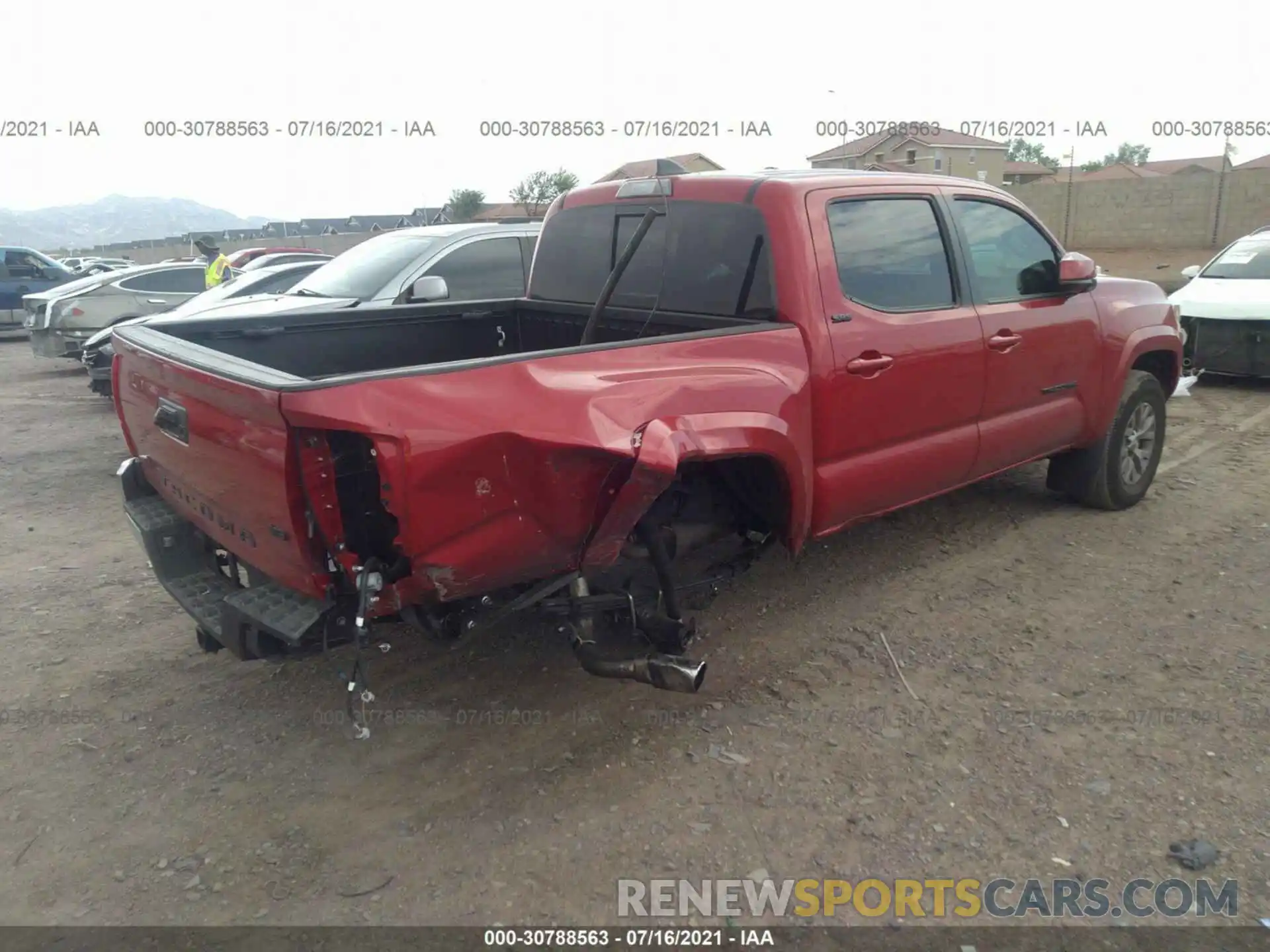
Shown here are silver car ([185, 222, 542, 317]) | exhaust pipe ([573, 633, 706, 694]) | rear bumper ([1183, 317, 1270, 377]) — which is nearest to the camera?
exhaust pipe ([573, 633, 706, 694])

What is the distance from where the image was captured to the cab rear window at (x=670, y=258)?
389 centimetres

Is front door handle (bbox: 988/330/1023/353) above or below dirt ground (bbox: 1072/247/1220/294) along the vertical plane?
above

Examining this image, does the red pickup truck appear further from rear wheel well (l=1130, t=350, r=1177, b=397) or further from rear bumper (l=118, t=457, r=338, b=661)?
rear wheel well (l=1130, t=350, r=1177, b=397)

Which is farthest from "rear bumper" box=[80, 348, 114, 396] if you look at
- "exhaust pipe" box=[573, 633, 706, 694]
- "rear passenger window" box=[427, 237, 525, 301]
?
"exhaust pipe" box=[573, 633, 706, 694]

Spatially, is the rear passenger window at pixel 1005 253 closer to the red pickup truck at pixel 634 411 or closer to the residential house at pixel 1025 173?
the red pickup truck at pixel 634 411

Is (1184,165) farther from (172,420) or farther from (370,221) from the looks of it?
(172,420)

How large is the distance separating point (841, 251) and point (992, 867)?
2.41m

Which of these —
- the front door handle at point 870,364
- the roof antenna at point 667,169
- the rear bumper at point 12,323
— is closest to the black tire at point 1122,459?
the front door handle at point 870,364

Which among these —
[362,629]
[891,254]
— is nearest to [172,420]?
[362,629]

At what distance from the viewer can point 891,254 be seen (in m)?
4.20

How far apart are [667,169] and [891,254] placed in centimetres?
114

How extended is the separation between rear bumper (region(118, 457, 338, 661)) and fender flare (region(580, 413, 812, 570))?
0.90 metres

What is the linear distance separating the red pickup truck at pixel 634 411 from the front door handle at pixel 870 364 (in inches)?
0.8

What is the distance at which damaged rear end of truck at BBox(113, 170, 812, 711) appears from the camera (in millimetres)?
2707
